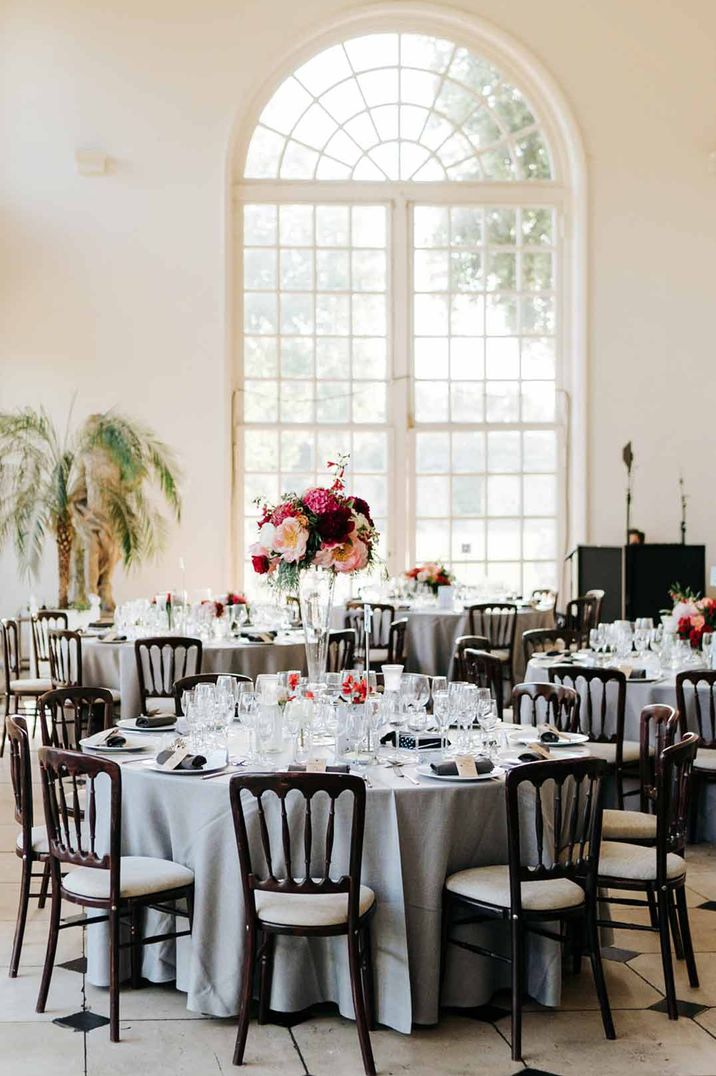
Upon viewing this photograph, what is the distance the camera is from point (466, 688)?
4793mm

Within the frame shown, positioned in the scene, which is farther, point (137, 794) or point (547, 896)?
point (137, 794)

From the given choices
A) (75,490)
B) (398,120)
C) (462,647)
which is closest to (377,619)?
(462,647)

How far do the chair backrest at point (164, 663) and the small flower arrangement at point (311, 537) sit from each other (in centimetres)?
281

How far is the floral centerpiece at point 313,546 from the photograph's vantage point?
5051mm

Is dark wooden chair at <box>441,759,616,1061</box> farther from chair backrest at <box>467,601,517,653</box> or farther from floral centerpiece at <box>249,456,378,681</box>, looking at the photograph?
chair backrest at <box>467,601,517,653</box>

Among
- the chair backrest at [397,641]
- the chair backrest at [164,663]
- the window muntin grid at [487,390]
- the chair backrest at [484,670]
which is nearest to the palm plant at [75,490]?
the window muntin grid at [487,390]

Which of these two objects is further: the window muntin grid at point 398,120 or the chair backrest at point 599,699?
the window muntin grid at point 398,120

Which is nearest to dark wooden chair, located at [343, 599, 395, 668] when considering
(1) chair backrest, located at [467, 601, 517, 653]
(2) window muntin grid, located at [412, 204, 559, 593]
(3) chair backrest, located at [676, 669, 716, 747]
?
(1) chair backrest, located at [467, 601, 517, 653]

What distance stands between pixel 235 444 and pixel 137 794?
826cm

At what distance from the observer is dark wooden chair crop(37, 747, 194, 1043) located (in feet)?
13.5

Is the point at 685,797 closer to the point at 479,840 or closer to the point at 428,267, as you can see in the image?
the point at 479,840

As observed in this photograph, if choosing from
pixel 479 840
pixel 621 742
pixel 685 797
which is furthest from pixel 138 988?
pixel 621 742

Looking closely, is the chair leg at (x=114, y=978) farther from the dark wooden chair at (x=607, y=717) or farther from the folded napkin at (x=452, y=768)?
the dark wooden chair at (x=607, y=717)

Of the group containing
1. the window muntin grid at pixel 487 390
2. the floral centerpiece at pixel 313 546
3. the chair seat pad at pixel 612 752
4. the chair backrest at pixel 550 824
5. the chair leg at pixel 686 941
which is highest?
the window muntin grid at pixel 487 390
